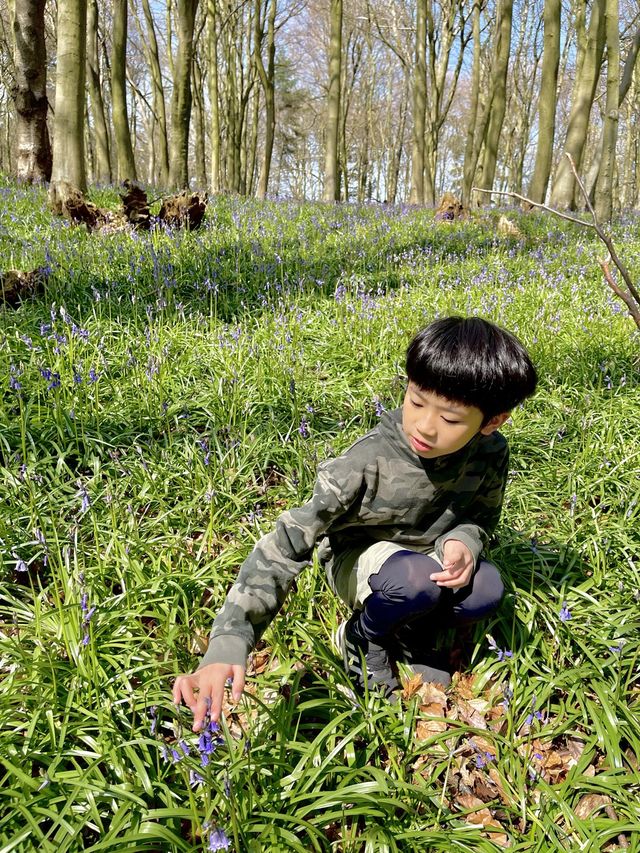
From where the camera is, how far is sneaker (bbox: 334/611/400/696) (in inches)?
75.5

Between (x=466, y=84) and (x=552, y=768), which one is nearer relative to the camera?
(x=552, y=768)

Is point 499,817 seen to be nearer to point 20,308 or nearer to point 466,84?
point 20,308

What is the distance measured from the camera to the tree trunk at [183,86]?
1016cm

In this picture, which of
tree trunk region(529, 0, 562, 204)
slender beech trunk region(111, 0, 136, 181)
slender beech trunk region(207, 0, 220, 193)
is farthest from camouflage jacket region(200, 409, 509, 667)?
slender beech trunk region(207, 0, 220, 193)

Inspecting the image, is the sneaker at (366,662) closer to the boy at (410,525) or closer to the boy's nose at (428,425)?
the boy at (410,525)

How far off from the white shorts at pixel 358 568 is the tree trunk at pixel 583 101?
1249cm

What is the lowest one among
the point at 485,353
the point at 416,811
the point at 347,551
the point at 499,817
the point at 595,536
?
the point at 499,817

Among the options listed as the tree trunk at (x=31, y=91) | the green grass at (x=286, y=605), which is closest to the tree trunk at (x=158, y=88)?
the tree trunk at (x=31, y=91)

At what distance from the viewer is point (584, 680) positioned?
2.00 meters

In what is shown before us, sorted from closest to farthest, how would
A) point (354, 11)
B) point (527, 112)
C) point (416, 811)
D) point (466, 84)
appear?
1. point (416, 811)
2. point (354, 11)
3. point (527, 112)
4. point (466, 84)

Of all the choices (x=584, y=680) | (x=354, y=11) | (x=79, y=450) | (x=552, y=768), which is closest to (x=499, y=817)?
(x=552, y=768)

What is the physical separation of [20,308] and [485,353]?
382 cm

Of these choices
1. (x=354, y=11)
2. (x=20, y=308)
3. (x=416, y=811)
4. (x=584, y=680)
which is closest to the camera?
(x=416, y=811)

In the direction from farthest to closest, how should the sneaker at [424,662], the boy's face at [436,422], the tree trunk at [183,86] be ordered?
the tree trunk at [183,86]
the sneaker at [424,662]
the boy's face at [436,422]
